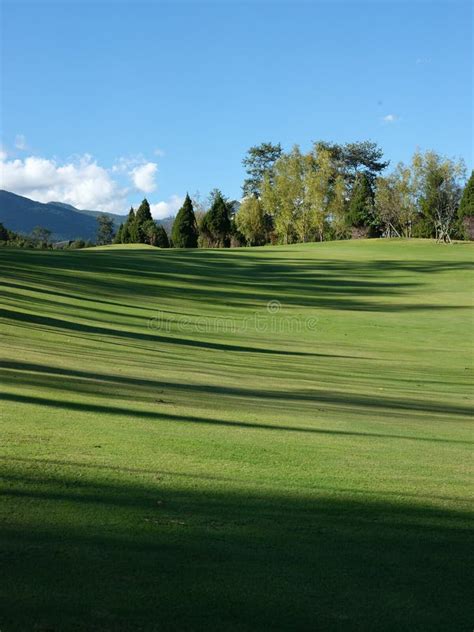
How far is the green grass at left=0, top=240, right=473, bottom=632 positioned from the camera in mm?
4383

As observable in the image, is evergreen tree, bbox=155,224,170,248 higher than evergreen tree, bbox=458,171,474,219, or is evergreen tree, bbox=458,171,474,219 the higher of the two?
evergreen tree, bbox=458,171,474,219

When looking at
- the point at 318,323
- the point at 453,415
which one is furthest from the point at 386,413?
the point at 318,323

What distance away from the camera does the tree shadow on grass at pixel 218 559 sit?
4223 mm

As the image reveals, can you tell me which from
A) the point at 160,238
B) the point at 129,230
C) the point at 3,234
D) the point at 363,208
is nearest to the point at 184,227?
the point at 160,238

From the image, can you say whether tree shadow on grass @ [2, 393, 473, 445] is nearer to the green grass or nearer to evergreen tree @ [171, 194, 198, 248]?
the green grass

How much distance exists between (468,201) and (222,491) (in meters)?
78.9

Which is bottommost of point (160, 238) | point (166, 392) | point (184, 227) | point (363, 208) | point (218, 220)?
point (166, 392)

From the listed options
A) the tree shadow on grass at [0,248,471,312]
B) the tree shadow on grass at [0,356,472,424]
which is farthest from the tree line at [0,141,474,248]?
the tree shadow on grass at [0,356,472,424]

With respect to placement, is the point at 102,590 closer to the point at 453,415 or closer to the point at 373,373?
the point at 453,415

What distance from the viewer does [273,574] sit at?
480 centimetres

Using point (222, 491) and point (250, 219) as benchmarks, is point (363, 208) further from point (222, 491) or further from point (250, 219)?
point (222, 491)

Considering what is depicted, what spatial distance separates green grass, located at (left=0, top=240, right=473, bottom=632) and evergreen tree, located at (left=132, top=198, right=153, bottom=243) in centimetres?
8501

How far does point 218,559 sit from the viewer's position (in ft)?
16.3

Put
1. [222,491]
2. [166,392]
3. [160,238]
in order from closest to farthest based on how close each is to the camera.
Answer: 1. [222,491]
2. [166,392]
3. [160,238]
